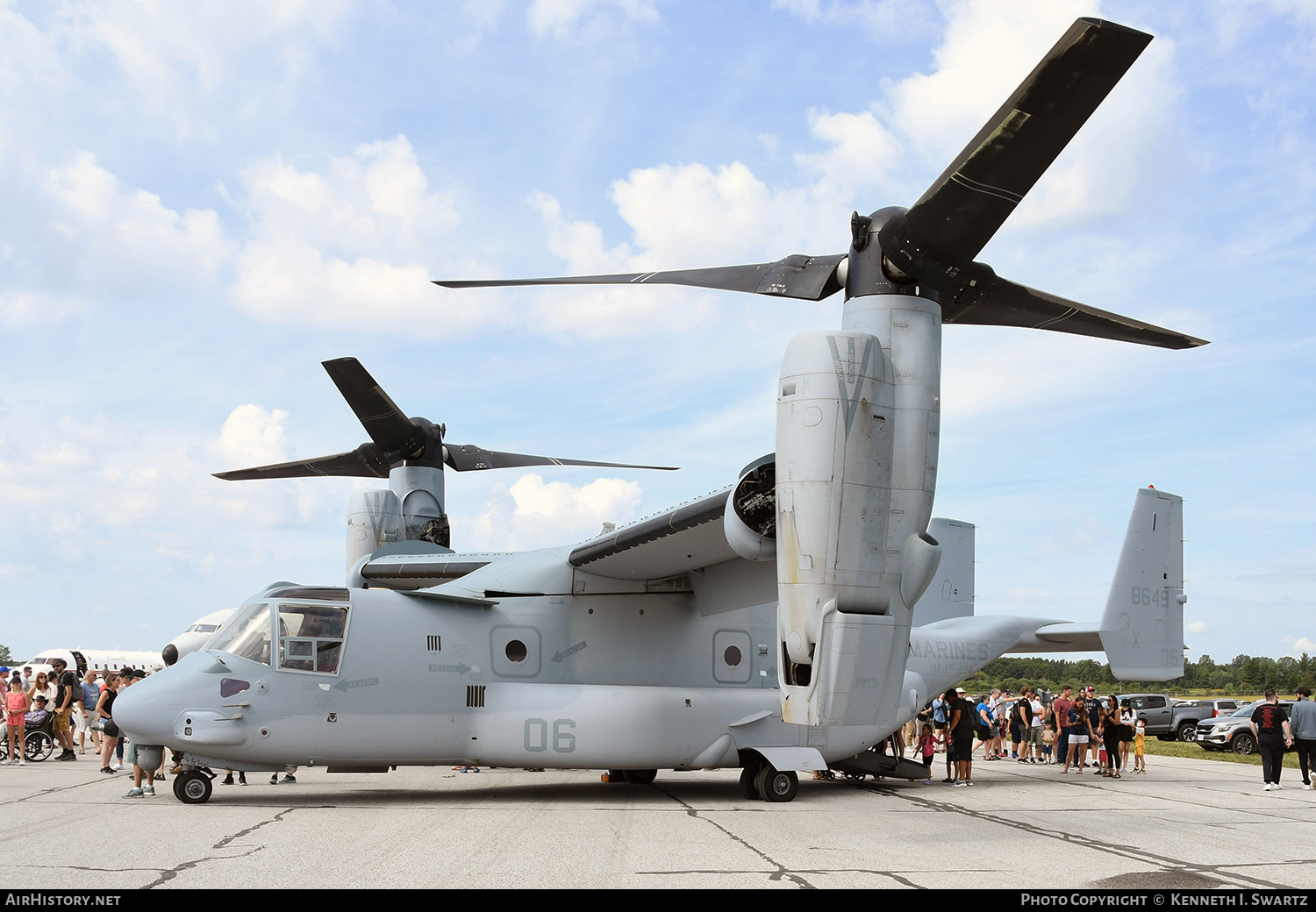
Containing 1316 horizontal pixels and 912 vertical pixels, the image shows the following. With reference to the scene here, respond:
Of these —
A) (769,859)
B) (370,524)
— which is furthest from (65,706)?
(769,859)

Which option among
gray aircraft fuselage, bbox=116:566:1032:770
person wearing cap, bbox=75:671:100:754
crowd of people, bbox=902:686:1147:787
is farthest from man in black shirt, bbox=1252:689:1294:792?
person wearing cap, bbox=75:671:100:754

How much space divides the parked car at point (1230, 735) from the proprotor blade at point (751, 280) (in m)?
21.5

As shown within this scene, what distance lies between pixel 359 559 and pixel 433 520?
1.65 meters

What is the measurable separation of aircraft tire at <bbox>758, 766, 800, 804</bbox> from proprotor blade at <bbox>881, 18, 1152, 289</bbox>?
23.1ft

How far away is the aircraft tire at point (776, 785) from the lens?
13508 mm

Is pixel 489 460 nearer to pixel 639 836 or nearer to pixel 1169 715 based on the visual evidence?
pixel 639 836

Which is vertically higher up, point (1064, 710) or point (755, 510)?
point (755, 510)

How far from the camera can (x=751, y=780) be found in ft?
45.1

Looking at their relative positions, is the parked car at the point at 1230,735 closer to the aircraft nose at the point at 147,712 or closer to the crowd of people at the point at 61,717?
the crowd of people at the point at 61,717

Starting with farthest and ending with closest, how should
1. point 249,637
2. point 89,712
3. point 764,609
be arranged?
point 89,712 < point 764,609 < point 249,637

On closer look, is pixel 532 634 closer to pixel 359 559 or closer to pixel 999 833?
pixel 999 833

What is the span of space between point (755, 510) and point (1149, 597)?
906 cm

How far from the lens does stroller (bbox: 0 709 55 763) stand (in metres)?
18.8

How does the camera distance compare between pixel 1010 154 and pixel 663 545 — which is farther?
pixel 663 545
